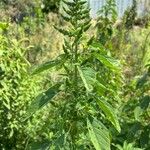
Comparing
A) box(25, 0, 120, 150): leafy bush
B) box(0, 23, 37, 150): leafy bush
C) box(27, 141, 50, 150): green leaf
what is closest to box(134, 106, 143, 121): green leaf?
box(0, 23, 37, 150): leafy bush

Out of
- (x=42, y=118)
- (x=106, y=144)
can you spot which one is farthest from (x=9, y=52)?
(x=106, y=144)

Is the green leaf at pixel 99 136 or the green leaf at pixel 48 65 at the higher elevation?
the green leaf at pixel 48 65

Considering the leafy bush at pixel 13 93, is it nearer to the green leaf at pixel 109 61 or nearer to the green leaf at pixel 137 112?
the green leaf at pixel 137 112

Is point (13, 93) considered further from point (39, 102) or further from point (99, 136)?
point (99, 136)

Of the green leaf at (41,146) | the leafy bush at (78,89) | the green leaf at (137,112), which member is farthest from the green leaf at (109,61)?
the green leaf at (137,112)

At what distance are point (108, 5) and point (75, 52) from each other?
2.80 m

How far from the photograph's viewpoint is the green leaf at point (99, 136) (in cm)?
248

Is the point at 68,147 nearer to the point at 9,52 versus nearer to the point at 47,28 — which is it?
the point at 9,52

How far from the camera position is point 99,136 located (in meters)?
2.51

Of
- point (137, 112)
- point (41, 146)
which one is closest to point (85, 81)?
point (41, 146)

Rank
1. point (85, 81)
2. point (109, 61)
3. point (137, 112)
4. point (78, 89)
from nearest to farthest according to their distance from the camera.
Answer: point (85, 81) → point (109, 61) → point (78, 89) → point (137, 112)

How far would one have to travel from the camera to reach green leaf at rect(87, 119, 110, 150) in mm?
2479

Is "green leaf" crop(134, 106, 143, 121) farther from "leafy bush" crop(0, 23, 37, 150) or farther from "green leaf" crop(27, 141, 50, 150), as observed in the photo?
"green leaf" crop(27, 141, 50, 150)

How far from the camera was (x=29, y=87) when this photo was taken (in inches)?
182
